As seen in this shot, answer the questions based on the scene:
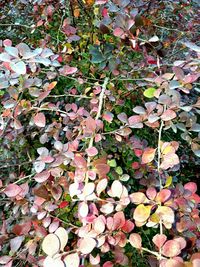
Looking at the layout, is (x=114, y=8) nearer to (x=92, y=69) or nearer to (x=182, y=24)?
(x=92, y=69)

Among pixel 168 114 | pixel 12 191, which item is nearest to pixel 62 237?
pixel 12 191

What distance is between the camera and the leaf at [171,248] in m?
0.58

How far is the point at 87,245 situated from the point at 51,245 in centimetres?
6

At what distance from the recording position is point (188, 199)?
778 mm

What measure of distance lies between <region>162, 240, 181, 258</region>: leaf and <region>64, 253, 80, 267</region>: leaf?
0.15 metres

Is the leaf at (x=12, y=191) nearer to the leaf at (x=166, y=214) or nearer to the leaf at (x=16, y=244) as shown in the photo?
the leaf at (x=16, y=244)

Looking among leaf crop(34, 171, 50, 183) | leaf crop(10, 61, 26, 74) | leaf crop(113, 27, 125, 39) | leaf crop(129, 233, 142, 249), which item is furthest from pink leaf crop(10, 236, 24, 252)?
leaf crop(113, 27, 125, 39)

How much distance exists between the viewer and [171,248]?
0.59 metres

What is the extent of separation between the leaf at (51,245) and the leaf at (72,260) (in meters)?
0.02

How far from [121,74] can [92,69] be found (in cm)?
19

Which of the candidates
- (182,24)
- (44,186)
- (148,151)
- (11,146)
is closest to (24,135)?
(11,146)

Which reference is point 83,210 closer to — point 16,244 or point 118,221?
point 118,221

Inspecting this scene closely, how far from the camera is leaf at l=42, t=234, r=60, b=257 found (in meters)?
0.57

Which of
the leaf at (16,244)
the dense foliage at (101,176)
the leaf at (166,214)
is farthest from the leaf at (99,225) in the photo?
the leaf at (16,244)
